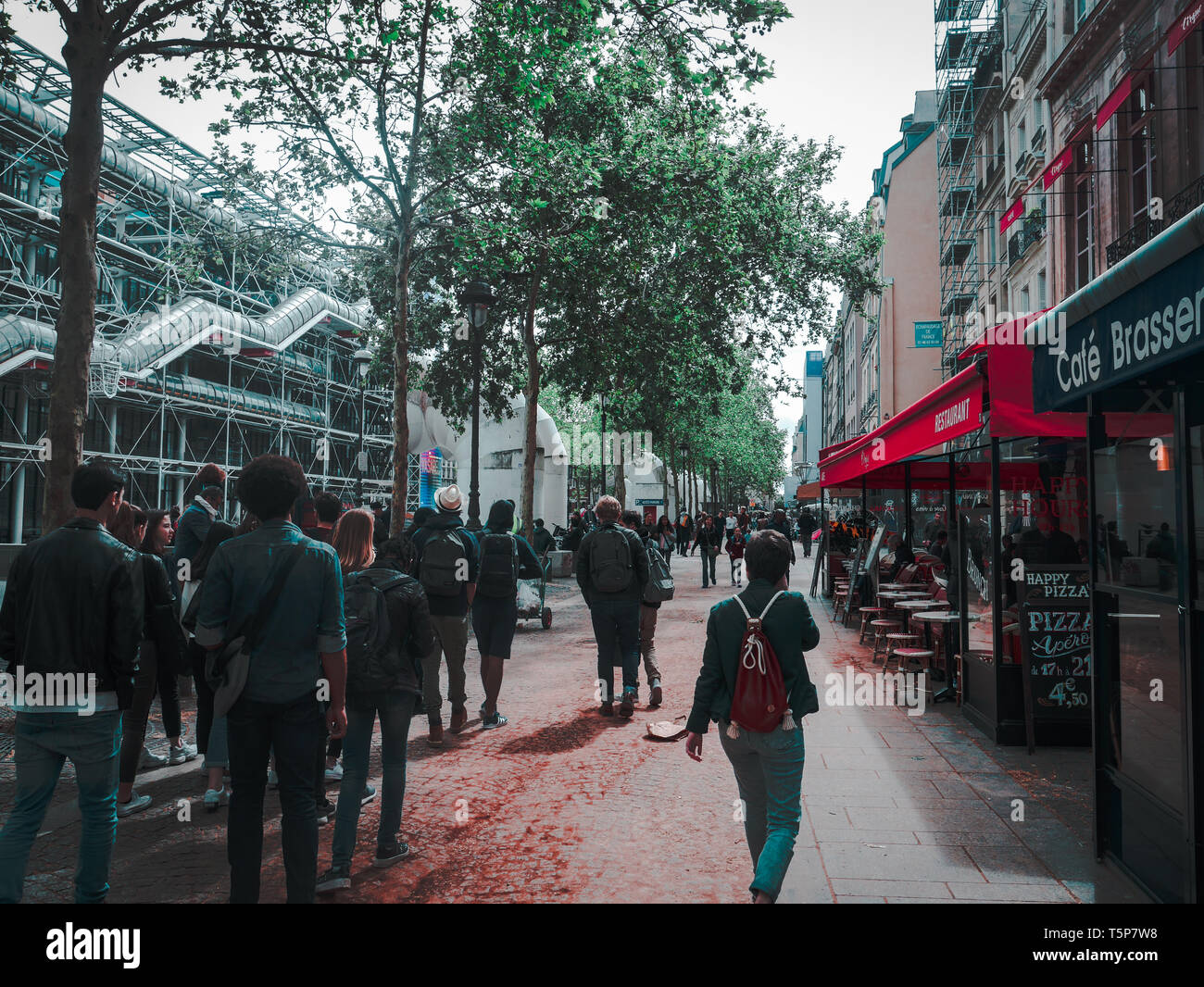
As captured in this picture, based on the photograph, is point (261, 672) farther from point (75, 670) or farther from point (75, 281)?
point (75, 281)

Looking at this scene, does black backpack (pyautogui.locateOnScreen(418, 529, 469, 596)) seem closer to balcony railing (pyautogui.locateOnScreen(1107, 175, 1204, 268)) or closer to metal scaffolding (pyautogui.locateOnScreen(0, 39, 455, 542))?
metal scaffolding (pyautogui.locateOnScreen(0, 39, 455, 542))

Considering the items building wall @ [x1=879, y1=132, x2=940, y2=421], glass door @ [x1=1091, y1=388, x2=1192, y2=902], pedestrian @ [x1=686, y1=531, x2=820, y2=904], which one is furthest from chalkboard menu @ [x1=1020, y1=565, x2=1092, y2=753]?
building wall @ [x1=879, y1=132, x2=940, y2=421]

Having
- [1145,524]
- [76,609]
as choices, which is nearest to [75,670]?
[76,609]

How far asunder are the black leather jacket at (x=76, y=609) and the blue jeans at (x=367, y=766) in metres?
1.05

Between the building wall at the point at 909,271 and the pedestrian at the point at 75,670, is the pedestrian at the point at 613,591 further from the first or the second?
the building wall at the point at 909,271

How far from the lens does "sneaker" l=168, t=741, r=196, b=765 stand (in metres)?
6.29

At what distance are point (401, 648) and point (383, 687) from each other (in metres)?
0.22

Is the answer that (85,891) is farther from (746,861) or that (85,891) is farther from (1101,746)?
(1101,746)

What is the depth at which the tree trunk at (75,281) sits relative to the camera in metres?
7.86

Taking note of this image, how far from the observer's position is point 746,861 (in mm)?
4504

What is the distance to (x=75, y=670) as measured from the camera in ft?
11.7

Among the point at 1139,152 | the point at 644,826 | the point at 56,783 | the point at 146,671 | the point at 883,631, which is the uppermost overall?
the point at 1139,152

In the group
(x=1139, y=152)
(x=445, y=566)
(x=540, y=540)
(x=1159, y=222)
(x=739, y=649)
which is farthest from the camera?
(x=540, y=540)
